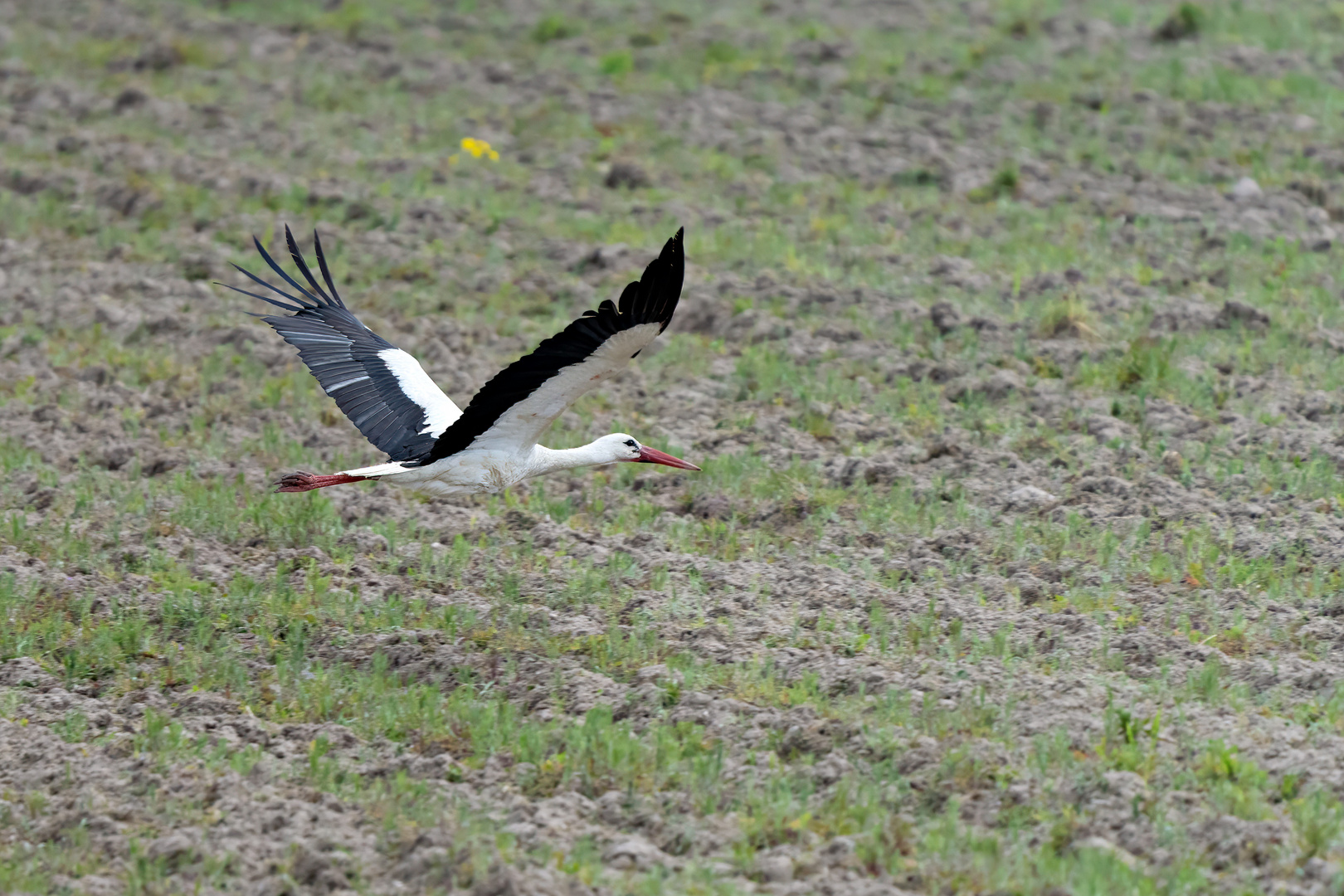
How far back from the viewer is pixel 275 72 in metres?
16.8

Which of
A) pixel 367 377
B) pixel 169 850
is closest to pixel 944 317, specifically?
pixel 367 377

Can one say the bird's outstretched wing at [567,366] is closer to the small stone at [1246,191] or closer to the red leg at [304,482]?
the red leg at [304,482]

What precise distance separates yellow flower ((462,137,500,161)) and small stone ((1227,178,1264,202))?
644 centimetres

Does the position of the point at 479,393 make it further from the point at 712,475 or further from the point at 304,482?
the point at 712,475

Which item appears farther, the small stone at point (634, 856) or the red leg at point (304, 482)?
the red leg at point (304, 482)

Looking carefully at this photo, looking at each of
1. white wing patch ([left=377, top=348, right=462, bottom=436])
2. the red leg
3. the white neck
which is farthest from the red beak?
the red leg

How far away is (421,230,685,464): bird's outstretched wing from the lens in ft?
20.8

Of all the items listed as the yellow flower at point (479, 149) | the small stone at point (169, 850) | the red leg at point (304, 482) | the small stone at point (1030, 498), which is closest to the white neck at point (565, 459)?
the red leg at point (304, 482)

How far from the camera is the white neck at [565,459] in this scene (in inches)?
313

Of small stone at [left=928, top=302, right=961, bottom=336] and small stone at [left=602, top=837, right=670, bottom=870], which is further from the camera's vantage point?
small stone at [left=928, top=302, right=961, bottom=336]

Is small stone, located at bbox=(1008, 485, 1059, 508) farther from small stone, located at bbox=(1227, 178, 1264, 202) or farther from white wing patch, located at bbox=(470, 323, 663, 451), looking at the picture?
small stone, located at bbox=(1227, 178, 1264, 202)

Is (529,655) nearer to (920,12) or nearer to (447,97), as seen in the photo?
(447,97)

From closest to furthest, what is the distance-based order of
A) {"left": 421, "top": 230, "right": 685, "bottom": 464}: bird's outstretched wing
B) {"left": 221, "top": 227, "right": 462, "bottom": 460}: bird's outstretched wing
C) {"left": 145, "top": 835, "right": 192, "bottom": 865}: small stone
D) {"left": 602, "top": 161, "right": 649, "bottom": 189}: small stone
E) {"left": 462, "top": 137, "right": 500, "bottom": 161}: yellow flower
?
{"left": 145, "top": 835, "right": 192, "bottom": 865}: small stone, {"left": 421, "top": 230, "right": 685, "bottom": 464}: bird's outstretched wing, {"left": 221, "top": 227, "right": 462, "bottom": 460}: bird's outstretched wing, {"left": 602, "top": 161, "right": 649, "bottom": 189}: small stone, {"left": 462, "top": 137, "right": 500, "bottom": 161}: yellow flower

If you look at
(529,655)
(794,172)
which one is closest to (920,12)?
(794,172)
